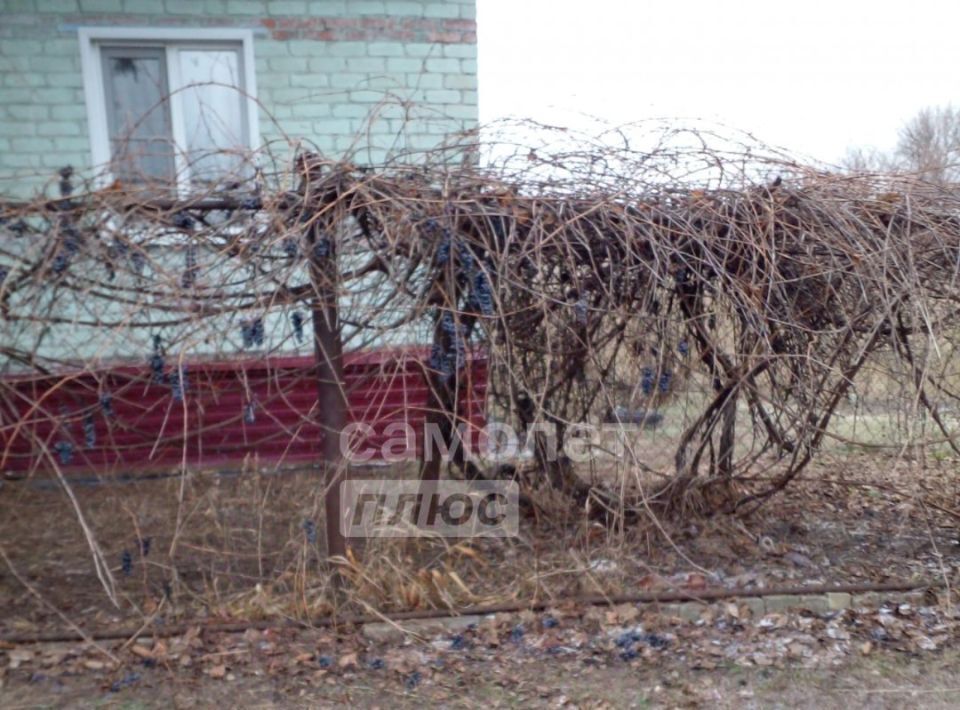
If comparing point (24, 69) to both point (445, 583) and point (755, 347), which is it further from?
point (755, 347)

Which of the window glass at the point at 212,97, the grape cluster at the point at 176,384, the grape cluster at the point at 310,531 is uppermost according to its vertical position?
the window glass at the point at 212,97

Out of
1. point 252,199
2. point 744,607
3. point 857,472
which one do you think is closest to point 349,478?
point 252,199

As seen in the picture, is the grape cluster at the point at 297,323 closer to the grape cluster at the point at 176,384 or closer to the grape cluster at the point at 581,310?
the grape cluster at the point at 176,384

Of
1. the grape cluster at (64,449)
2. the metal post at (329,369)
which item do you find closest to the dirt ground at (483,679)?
the metal post at (329,369)

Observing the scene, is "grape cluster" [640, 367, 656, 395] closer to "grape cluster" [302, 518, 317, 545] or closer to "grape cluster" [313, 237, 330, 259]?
"grape cluster" [313, 237, 330, 259]

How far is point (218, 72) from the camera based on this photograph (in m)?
5.86

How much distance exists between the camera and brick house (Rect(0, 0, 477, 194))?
5527 mm

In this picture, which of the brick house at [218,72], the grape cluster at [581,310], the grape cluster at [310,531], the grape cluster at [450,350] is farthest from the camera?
the brick house at [218,72]

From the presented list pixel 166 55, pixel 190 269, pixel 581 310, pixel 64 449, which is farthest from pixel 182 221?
pixel 166 55

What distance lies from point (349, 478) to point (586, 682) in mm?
1453

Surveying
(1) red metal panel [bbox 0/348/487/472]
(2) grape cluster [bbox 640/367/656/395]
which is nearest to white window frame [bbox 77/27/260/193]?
(1) red metal panel [bbox 0/348/487/472]

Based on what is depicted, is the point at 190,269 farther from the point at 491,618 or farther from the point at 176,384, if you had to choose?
the point at 491,618

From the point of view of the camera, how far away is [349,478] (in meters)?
3.79

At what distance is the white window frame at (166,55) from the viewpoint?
5582mm
